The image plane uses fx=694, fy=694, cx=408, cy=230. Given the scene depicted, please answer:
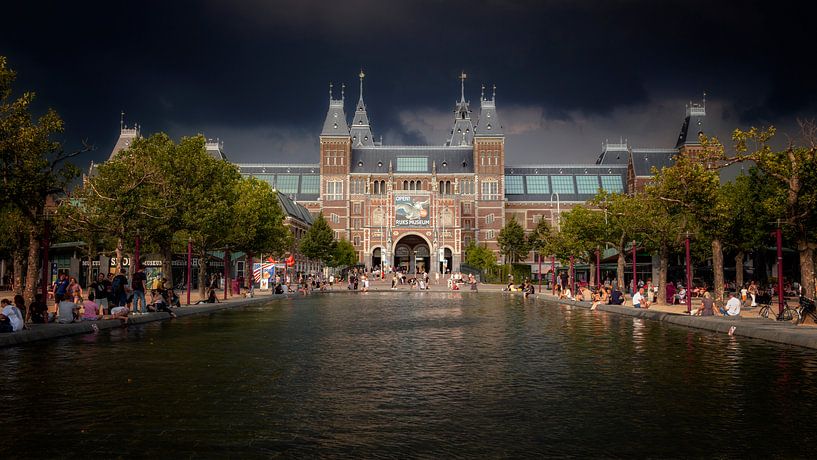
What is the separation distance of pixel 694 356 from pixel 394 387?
774 centimetres

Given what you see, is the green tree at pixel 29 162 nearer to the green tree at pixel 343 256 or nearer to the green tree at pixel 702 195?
the green tree at pixel 702 195

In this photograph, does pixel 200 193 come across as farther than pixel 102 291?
Yes

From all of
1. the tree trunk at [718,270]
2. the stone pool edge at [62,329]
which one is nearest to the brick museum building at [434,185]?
the tree trunk at [718,270]

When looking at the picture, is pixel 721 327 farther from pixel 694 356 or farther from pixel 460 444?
pixel 460 444

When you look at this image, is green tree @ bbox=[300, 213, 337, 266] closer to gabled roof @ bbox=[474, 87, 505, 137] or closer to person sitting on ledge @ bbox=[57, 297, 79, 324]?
gabled roof @ bbox=[474, 87, 505, 137]

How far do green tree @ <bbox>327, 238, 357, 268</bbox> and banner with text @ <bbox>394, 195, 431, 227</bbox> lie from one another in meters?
9.60

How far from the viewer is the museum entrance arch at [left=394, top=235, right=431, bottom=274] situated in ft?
408

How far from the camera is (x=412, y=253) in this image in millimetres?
127562


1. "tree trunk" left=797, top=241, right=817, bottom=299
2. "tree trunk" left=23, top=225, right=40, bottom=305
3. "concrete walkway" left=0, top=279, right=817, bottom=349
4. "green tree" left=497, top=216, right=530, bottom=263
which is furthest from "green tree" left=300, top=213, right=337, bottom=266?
"tree trunk" left=797, top=241, right=817, bottom=299

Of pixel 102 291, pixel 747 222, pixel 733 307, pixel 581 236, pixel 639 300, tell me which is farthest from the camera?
pixel 581 236

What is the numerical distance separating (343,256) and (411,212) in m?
17.0

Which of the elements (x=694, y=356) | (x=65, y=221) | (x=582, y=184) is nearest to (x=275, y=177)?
(x=582, y=184)

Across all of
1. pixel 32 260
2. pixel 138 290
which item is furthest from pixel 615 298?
pixel 32 260

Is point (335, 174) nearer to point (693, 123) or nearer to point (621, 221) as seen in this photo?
point (693, 123)
